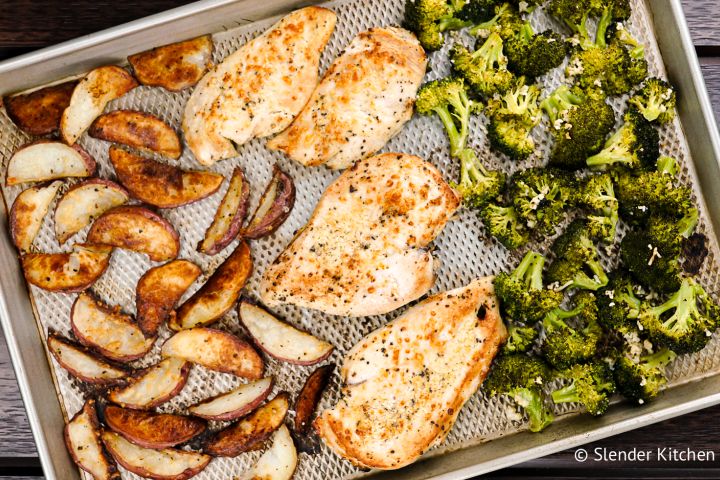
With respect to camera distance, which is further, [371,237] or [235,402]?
[235,402]

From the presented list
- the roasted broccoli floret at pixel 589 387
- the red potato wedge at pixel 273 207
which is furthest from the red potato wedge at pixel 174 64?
the roasted broccoli floret at pixel 589 387

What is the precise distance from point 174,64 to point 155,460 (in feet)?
5.55

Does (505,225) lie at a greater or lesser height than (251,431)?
greater

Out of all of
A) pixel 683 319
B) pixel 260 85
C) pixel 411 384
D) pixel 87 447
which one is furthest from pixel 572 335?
pixel 87 447

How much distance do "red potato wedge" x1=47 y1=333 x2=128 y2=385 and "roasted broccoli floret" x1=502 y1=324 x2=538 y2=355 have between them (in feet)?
5.48

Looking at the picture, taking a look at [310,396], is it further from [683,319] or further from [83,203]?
[683,319]

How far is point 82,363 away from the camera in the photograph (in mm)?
2746

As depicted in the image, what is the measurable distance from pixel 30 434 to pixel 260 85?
1881mm

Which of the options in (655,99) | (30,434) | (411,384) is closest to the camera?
(411,384)

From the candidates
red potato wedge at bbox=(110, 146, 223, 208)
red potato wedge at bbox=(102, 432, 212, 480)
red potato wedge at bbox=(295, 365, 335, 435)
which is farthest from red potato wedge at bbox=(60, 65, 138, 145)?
red potato wedge at bbox=(295, 365, 335, 435)

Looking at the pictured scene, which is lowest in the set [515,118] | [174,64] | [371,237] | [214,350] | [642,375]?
[642,375]

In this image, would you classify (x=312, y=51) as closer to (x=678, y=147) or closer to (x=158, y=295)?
(x=158, y=295)

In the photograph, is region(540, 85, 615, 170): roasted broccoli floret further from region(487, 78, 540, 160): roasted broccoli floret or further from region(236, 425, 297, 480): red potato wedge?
region(236, 425, 297, 480): red potato wedge

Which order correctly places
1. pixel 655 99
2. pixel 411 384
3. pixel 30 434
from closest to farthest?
pixel 411 384, pixel 655 99, pixel 30 434
